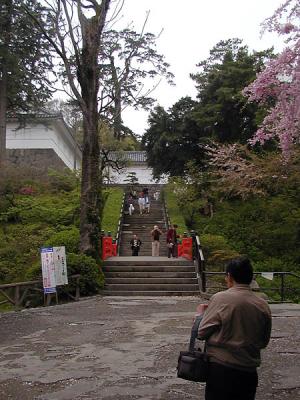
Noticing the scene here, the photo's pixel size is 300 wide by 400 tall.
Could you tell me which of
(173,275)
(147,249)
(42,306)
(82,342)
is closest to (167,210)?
(147,249)

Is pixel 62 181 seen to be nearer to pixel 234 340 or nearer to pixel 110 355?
pixel 110 355

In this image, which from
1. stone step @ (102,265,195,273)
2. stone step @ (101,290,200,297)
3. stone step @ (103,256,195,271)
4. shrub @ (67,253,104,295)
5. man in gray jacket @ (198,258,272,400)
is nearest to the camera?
man in gray jacket @ (198,258,272,400)

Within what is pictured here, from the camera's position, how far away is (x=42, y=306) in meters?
14.9

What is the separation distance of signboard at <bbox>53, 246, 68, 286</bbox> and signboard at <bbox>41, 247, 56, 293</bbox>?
0.17m

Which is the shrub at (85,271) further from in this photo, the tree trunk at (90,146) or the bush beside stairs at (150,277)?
the tree trunk at (90,146)

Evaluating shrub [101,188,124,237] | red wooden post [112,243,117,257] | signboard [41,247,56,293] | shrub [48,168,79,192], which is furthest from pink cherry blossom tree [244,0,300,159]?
shrub [48,168,79,192]

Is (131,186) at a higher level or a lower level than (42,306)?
higher

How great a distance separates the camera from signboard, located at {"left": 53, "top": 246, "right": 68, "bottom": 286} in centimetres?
1479

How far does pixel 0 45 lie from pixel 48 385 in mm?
27145

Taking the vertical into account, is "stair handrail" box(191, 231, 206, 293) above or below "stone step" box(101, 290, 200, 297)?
above

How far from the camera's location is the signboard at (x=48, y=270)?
14.4m

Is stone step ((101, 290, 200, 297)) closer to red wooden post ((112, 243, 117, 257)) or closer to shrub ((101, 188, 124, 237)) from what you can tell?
red wooden post ((112, 243, 117, 257))

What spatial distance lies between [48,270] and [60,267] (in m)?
0.59

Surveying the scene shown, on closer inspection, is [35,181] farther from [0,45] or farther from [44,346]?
[44,346]
